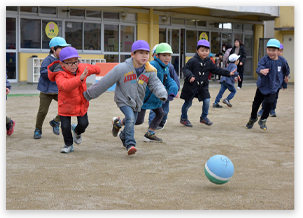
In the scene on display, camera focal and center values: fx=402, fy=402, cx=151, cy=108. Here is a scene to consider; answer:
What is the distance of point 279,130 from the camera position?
8.27m

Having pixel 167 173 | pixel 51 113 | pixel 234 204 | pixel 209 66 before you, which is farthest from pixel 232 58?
pixel 234 204

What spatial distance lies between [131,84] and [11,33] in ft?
42.5

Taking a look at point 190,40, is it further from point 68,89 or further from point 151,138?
point 68,89

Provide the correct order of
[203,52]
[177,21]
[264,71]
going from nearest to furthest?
[264,71] → [203,52] → [177,21]

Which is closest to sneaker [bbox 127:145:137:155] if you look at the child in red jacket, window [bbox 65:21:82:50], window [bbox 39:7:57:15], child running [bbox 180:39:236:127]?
the child in red jacket

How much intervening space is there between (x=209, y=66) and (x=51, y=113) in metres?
4.10

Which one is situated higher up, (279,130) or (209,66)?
(209,66)

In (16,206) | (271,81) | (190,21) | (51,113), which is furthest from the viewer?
(190,21)

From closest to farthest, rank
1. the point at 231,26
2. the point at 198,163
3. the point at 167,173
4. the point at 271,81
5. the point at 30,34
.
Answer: the point at 167,173, the point at 198,163, the point at 271,81, the point at 30,34, the point at 231,26

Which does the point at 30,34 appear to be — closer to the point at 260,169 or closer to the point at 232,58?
the point at 232,58

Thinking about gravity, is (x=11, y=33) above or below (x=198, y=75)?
above

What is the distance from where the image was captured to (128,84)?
5.73 m

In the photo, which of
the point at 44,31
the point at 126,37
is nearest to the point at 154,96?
the point at 44,31

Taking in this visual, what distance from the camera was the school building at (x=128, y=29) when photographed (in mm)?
17405
